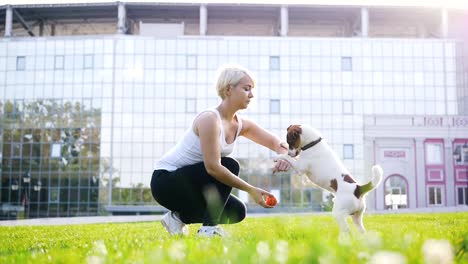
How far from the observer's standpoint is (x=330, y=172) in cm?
525

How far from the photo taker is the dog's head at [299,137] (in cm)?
566

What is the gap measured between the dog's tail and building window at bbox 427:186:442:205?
50969 mm

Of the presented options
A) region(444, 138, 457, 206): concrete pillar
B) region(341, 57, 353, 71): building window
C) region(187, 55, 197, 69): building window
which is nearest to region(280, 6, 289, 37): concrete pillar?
region(341, 57, 353, 71): building window

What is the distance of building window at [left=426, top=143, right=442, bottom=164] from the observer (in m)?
53.2

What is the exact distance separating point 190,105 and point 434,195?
26188 mm

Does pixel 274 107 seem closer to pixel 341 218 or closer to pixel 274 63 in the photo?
pixel 274 63

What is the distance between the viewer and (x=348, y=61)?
56.2 metres

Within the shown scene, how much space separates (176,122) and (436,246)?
5478cm

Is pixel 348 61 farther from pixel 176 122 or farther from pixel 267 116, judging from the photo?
pixel 176 122

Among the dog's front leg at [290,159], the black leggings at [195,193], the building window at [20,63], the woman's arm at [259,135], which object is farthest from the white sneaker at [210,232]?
the building window at [20,63]

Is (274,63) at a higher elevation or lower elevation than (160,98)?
higher

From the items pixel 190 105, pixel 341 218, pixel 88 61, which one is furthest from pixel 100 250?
pixel 88 61

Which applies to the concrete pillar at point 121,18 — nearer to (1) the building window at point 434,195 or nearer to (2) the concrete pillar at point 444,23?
(2) the concrete pillar at point 444,23

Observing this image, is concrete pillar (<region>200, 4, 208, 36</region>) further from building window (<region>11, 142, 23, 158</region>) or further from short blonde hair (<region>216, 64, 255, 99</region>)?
short blonde hair (<region>216, 64, 255, 99</region>)
